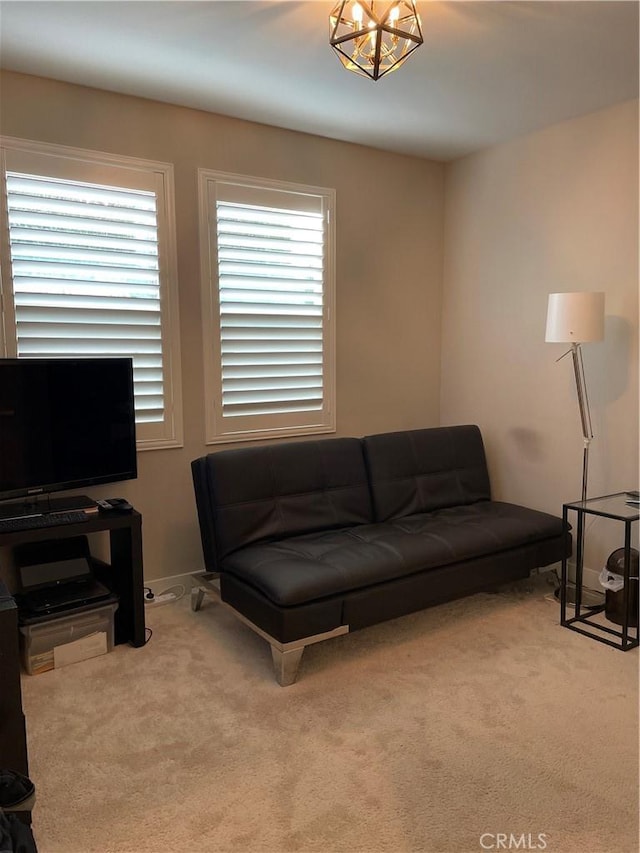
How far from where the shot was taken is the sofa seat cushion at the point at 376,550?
265 cm

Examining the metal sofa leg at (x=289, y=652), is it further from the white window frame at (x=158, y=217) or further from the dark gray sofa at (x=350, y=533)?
the white window frame at (x=158, y=217)

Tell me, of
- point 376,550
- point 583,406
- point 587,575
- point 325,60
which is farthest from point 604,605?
point 325,60

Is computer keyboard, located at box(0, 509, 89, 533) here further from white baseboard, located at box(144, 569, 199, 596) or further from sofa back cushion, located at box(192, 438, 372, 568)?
white baseboard, located at box(144, 569, 199, 596)

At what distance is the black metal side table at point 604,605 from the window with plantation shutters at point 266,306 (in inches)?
65.2

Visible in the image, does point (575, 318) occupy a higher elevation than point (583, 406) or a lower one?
higher

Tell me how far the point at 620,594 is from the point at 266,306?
2.47 meters

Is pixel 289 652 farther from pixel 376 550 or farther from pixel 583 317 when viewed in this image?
pixel 583 317

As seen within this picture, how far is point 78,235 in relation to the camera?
306cm

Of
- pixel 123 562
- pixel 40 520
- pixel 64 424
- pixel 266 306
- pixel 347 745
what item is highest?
pixel 266 306

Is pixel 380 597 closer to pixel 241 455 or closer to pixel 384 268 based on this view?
pixel 241 455

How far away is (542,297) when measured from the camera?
3.72 meters

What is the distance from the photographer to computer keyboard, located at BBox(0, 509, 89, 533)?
2.62 meters

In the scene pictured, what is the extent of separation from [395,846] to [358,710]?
2.19ft

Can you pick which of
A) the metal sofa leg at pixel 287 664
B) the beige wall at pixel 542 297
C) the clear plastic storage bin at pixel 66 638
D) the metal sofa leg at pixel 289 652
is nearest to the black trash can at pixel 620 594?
the beige wall at pixel 542 297
